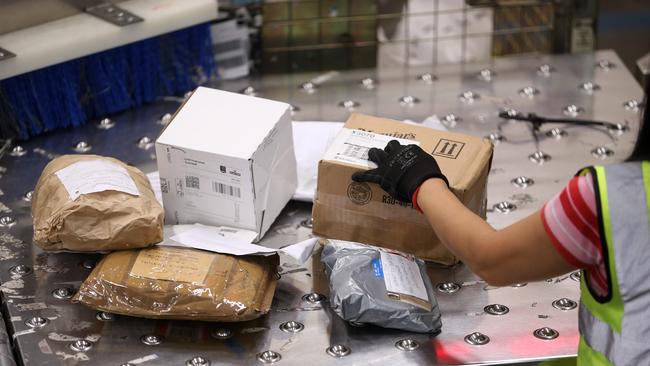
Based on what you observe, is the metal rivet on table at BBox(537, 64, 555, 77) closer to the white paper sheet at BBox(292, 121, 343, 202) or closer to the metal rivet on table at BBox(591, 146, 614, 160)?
the metal rivet on table at BBox(591, 146, 614, 160)

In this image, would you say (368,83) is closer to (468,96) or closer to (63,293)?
(468,96)

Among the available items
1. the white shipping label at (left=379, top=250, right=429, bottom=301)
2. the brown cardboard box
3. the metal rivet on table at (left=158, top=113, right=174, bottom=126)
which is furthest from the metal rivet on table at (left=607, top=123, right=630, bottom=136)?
the metal rivet on table at (left=158, top=113, right=174, bottom=126)

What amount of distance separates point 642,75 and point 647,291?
131 cm

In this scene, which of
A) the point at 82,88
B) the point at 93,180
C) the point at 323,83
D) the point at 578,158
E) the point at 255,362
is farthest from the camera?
the point at 323,83

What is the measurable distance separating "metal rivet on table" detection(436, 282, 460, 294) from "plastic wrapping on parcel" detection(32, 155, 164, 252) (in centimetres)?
48

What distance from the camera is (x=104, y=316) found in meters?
1.72

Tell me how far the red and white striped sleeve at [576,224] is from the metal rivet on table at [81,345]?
73cm

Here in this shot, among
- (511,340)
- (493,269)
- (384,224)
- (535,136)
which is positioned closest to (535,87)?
(535,136)

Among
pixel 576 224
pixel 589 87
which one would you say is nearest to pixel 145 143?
pixel 589 87

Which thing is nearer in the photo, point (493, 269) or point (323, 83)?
point (493, 269)

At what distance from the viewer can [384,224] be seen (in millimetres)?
1836

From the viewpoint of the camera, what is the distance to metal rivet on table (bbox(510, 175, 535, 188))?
2.08m

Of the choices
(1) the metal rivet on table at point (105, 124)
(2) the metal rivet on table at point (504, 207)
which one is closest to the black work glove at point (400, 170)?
(2) the metal rivet on table at point (504, 207)

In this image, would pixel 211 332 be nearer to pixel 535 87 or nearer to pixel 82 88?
pixel 82 88
